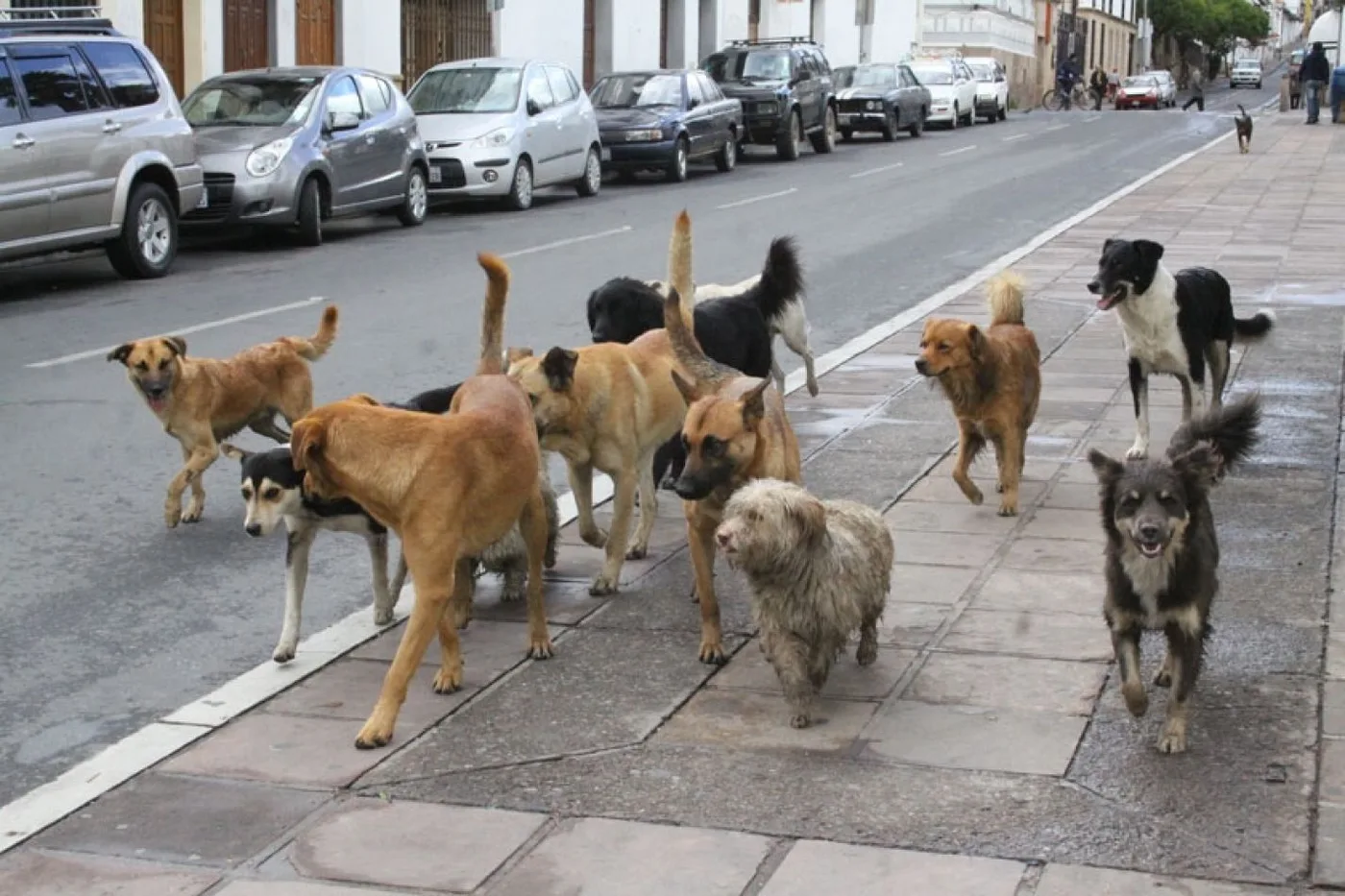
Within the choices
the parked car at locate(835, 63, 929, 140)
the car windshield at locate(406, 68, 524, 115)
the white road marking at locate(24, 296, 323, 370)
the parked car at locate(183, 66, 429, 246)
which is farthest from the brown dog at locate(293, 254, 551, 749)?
the parked car at locate(835, 63, 929, 140)

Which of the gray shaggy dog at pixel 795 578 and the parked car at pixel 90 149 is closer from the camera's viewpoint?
the gray shaggy dog at pixel 795 578

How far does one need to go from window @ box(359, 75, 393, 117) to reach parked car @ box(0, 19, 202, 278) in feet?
12.9

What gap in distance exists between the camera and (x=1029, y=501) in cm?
908

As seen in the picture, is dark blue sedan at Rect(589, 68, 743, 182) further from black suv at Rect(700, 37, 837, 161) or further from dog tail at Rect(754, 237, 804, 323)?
dog tail at Rect(754, 237, 804, 323)

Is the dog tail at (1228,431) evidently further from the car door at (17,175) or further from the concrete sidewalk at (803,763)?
the car door at (17,175)

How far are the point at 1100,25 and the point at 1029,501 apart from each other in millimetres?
97365

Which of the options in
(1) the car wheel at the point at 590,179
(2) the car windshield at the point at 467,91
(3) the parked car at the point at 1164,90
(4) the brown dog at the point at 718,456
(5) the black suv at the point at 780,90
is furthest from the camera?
(3) the parked car at the point at 1164,90

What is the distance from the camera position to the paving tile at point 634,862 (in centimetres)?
482

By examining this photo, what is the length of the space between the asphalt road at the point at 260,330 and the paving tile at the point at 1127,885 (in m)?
2.91

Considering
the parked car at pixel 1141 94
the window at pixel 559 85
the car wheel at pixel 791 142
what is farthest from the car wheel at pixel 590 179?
the parked car at pixel 1141 94

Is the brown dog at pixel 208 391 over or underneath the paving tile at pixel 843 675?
over

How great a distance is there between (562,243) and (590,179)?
23.9 feet

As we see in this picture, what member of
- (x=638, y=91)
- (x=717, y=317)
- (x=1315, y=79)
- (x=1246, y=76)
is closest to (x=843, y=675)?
(x=717, y=317)

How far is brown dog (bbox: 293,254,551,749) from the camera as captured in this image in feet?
19.6
